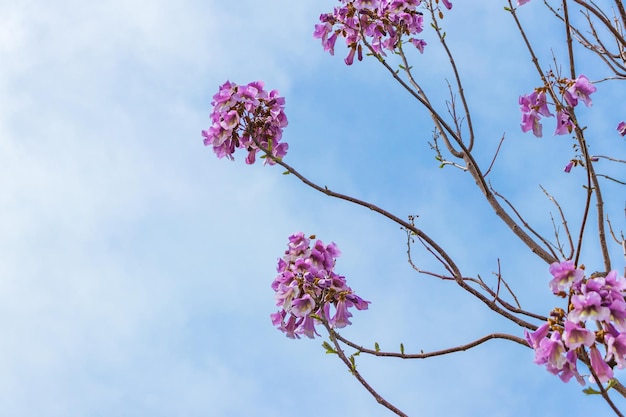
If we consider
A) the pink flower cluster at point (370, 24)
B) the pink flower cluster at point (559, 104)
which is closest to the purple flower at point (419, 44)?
the pink flower cluster at point (370, 24)

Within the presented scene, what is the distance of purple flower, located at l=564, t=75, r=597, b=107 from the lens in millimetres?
3551

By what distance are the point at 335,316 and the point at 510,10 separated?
2272 mm

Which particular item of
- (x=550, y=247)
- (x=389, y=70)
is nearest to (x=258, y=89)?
(x=389, y=70)

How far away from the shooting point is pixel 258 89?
13.1ft

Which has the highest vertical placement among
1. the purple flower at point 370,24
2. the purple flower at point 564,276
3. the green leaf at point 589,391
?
the purple flower at point 370,24

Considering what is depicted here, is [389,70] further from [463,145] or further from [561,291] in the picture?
[561,291]

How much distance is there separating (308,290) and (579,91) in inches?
74.4

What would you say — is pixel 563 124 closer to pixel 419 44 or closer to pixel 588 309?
pixel 588 309

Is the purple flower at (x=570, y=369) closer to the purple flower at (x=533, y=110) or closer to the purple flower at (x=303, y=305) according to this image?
the purple flower at (x=303, y=305)

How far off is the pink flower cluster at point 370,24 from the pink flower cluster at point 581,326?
2.82m

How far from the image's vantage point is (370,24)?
489cm

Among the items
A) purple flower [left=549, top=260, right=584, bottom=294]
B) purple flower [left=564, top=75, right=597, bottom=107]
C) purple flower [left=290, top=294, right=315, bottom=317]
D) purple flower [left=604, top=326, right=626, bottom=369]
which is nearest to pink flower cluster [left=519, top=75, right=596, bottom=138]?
purple flower [left=564, top=75, right=597, bottom=107]

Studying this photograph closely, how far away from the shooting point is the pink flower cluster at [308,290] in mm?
3369

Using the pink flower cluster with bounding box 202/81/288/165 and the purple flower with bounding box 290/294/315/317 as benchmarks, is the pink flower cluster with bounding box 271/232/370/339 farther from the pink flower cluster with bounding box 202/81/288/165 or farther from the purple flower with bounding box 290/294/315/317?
the pink flower cluster with bounding box 202/81/288/165
